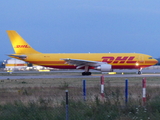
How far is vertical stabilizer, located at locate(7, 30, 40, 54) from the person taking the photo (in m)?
45.2

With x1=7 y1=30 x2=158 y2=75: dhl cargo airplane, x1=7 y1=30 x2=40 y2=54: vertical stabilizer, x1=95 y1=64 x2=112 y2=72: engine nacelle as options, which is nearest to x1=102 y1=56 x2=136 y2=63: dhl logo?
x1=7 y1=30 x2=158 y2=75: dhl cargo airplane

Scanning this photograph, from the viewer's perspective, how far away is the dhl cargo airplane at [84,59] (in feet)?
133

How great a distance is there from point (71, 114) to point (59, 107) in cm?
136

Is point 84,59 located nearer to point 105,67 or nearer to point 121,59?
point 105,67

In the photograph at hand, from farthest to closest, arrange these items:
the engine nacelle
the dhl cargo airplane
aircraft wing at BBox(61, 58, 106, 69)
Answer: the dhl cargo airplane < aircraft wing at BBox(61, 58, 106, 69) < the engine nacelle

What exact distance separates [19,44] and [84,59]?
9.69 m

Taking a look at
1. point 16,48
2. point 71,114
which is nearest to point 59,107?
point 71,114

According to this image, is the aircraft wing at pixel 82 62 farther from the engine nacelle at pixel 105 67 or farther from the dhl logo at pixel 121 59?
the dhl logo at pixel 121 59

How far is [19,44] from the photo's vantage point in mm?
45188

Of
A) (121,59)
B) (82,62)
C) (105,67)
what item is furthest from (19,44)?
(121,59)

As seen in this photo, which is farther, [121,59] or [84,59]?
[84,59]

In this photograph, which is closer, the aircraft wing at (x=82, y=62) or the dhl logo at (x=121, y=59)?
the aircraft wing at (x=82, y=62)

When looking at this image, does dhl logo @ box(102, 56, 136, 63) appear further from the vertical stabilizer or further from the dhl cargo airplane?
the vertical stabilizer

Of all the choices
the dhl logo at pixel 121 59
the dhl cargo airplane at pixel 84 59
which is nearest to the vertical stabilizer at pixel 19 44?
the dhl cargo airplane at pixel 84 59
